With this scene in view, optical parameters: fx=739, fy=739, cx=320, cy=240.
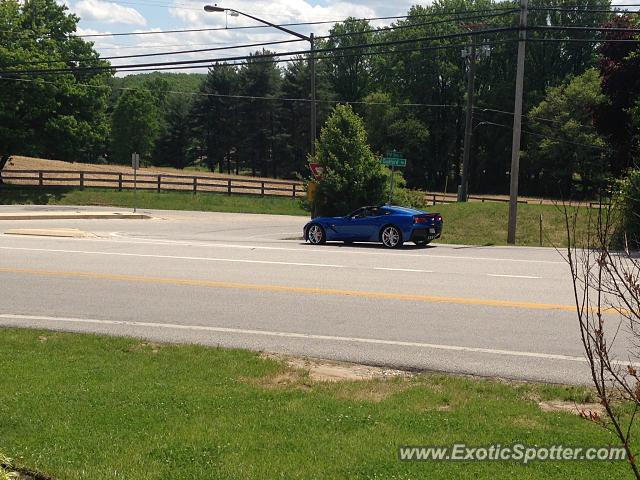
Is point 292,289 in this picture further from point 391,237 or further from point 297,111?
point 297,111

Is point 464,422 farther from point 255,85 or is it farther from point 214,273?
point 255,85

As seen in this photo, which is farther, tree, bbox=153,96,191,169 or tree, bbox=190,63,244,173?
tree, bbox=153,96,191,169

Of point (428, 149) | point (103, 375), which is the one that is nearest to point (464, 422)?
point (103, 375)

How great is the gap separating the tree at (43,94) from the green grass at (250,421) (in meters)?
36.0

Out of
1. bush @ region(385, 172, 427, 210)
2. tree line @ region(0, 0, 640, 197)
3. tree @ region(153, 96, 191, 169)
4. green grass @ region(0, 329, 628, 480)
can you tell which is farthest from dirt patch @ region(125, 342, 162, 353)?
tree @ region(153, 96, 191, 169)

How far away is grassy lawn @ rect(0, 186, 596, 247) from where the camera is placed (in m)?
27.1

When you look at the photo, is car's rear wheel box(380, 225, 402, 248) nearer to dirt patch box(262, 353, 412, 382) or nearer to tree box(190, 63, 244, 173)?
dirt patch box(262, 353, 412, 382)

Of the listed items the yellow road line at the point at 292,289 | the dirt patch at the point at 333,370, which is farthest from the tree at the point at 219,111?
the dirt patch at the point at 333,370

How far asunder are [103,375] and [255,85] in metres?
89.0

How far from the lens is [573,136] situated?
59875 mm

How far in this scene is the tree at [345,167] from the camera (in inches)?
1093

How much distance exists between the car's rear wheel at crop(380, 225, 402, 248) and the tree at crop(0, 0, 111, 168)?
82.0 ft

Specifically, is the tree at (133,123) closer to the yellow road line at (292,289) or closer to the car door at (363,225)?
the car door at (363,225)

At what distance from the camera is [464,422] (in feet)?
18.5
